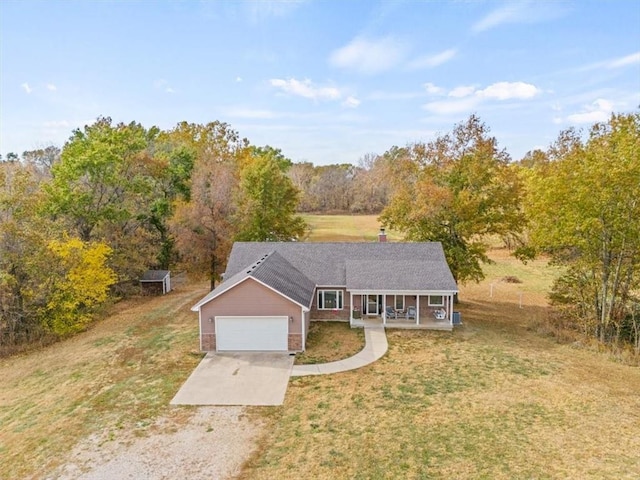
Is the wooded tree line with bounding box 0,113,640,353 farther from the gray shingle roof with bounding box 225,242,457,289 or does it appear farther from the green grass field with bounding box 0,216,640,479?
the green grass field with bounding box 0,216,640,479

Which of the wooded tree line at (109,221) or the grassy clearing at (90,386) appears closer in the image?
the grassy clearing at (90,386)

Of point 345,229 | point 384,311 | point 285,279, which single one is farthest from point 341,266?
point 345,229

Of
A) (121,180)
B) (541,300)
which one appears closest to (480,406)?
→ (541,300)

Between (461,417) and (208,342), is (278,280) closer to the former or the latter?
(208,342)

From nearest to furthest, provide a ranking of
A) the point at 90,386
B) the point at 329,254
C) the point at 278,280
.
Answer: the point at 90,386 → the point at 278,280 → the point at 329,254

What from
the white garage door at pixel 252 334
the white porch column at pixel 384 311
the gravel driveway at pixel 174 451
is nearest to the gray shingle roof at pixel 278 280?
the white garage door at pixel 252 334

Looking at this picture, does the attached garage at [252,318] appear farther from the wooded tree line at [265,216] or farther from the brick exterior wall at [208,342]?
the wooded tree line at [265,216]
